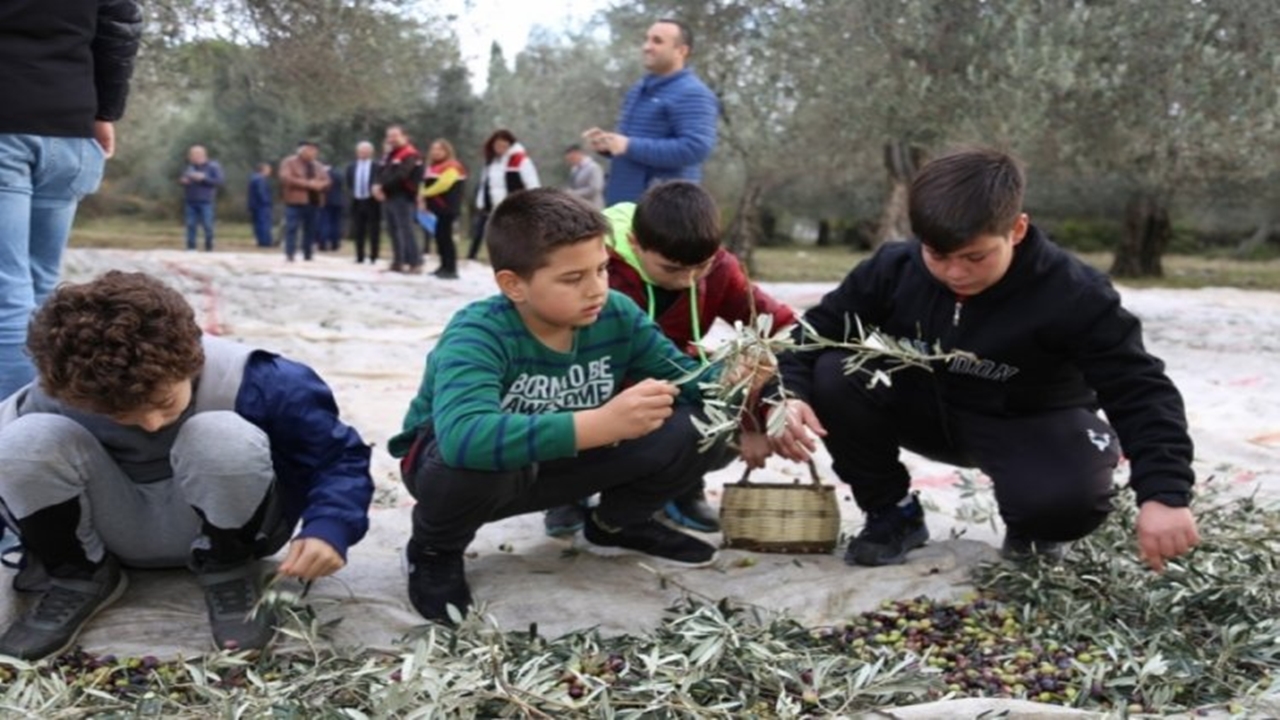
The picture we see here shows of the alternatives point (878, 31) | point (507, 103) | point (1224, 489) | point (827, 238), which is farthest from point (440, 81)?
point (1224, 489)

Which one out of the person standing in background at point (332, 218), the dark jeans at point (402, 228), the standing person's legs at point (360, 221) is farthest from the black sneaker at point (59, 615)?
the person standing in background at point (332, 218)

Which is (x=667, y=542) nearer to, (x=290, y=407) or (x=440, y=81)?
(x=290, y=407)

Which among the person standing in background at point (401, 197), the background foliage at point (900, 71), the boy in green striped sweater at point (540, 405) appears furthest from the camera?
the person standing in background at point (401, 197)

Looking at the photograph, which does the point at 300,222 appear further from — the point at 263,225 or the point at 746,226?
the point at 746,226

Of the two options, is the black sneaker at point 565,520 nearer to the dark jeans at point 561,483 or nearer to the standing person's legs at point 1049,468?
the dark jeans at point 561,483

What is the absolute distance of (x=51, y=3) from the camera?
10.4 ft

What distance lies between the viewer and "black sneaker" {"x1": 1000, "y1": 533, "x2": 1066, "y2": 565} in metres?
3.16

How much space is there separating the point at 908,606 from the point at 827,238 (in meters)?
30.3

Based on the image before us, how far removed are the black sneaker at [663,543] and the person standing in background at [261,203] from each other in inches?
736

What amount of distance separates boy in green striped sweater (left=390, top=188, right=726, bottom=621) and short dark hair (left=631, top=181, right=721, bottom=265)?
226 mm

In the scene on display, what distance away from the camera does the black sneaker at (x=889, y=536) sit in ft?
10.8

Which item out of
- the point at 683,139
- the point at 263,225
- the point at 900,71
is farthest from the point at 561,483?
the point at 263,225

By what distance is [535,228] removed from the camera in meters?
2.87

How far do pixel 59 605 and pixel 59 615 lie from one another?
0.08 ft
